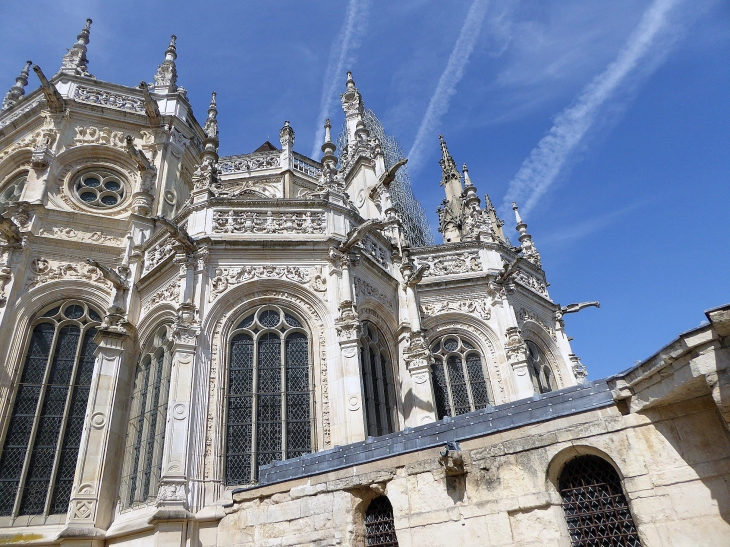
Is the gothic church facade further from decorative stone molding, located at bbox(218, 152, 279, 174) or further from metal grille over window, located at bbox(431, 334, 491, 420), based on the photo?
decorative stone molding, located at bbox(218, 152, 279, 174)

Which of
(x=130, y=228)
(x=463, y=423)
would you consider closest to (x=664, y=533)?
(x=463, y=423)

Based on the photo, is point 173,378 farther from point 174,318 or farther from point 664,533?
point 664,533

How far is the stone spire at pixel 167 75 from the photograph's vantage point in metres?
19.5

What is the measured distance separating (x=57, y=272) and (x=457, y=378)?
11081 mm

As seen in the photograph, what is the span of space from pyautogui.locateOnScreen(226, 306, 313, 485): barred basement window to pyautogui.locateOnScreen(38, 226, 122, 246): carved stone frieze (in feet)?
19.4

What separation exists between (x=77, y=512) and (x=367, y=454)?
661 centimetres

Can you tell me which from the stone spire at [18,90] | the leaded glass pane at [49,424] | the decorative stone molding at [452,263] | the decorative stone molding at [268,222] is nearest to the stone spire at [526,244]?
the decorative stone molding at [452,263]

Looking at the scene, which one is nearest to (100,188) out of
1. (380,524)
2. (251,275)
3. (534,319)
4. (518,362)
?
(251,275)

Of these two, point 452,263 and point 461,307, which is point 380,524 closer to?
point 461,307

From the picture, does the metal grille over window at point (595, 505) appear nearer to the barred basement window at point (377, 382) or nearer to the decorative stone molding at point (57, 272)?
the barred basement window at point (377, 382)

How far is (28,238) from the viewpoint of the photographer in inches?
550

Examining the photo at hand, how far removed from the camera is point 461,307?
15.6m

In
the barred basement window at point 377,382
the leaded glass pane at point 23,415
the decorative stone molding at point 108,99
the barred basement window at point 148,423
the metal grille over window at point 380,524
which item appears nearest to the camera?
the metal grille over window at point 380,524

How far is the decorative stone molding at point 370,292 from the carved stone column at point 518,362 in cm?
349
